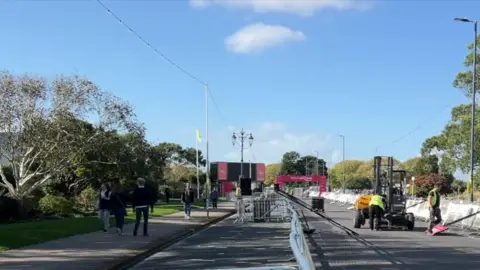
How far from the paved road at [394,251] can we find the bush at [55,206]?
611 inches

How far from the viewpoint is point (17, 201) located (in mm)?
31250

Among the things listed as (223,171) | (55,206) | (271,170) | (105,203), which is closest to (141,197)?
(105,203)

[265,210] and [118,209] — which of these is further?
[265,210]

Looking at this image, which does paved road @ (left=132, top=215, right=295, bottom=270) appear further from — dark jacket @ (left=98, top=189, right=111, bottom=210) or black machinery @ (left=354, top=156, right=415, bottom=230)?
black machinery @ (left=354, top=156, right=415, bottom=230)

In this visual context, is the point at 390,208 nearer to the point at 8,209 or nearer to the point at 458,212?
the point at 458,212

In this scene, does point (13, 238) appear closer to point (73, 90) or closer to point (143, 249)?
point (143, 249)

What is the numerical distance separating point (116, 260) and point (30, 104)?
22983 millimetres

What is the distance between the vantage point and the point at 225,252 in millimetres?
15516

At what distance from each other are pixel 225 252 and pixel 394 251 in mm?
4212

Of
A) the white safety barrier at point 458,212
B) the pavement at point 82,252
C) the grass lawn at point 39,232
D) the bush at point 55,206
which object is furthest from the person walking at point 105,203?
the white safety barrier at point 458,212

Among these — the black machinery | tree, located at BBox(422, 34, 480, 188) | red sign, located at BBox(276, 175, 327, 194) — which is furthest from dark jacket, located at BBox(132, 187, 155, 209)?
red sign, located at BBox(276, 175, 327, 194)

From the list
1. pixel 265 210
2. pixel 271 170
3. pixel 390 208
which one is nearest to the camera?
pixel 390 208

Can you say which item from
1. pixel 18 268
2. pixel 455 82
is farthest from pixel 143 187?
pixel 455 82

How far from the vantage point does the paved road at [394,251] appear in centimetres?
1284
